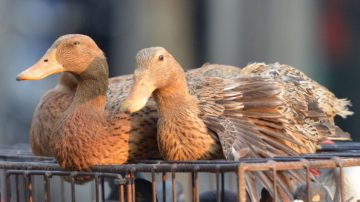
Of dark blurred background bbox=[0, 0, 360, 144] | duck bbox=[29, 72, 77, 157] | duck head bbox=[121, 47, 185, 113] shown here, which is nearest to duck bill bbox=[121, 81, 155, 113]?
duck head bbox=[121, 47, 185, 113]

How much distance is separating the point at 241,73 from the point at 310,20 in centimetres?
329

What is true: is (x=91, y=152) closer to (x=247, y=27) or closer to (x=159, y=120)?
(x=159, y=120)

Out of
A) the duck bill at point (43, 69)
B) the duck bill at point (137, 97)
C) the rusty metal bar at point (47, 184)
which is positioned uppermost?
the duck bill at point (43, 69)

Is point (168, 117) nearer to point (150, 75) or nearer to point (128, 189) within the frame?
point (150, 75)

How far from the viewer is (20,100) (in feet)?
24.3

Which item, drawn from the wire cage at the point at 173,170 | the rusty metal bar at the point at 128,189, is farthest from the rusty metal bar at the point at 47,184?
the rusty metal bar at the point at 128,189

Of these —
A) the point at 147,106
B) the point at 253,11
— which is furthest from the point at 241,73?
the point at 253,11

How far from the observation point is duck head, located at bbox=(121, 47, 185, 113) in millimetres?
3105

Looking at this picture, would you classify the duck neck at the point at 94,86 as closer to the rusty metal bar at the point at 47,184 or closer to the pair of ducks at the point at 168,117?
the pair of ducks at the point at 168,117

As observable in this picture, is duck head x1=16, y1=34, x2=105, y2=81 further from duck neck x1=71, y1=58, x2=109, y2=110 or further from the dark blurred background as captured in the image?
the dark blurred background

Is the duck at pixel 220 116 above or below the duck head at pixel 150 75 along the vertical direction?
below

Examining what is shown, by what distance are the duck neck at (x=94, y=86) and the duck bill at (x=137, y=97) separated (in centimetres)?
35

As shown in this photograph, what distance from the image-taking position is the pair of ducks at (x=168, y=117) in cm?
334

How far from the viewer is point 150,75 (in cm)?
325
